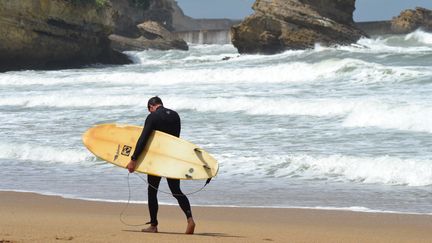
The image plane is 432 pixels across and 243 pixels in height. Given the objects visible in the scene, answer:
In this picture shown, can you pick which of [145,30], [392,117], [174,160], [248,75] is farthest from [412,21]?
[174,160]

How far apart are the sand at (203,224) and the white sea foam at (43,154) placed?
3.78 meters

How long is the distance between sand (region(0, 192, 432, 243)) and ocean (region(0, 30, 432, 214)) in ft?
1.77

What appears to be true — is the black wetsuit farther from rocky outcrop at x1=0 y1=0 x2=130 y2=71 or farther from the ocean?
rocky outcrop at x1=0 y1=0 x2=130 y2=71

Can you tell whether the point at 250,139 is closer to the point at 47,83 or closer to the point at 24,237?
the point at 24,237

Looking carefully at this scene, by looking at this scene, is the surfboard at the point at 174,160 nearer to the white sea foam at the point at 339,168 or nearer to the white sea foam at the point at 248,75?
the white sea foam at the point at 339,168

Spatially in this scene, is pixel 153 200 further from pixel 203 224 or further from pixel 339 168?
pixel 339 168

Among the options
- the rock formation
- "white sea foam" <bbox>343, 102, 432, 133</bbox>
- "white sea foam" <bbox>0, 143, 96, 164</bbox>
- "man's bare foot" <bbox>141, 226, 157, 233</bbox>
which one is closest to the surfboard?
"man's bare foot" <bbox>141, 226, 157, 233</bbox>

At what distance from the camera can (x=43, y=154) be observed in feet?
44.9

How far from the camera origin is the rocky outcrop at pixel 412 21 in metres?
60.3

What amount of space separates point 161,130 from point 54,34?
33709 millimetres

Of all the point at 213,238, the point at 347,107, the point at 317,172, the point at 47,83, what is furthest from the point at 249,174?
the point at 47,83

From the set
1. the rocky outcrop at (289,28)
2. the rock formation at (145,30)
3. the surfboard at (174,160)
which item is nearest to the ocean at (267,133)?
the surfboard at (174,160)

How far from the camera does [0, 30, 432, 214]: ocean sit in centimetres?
993

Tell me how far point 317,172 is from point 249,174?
922 mm
